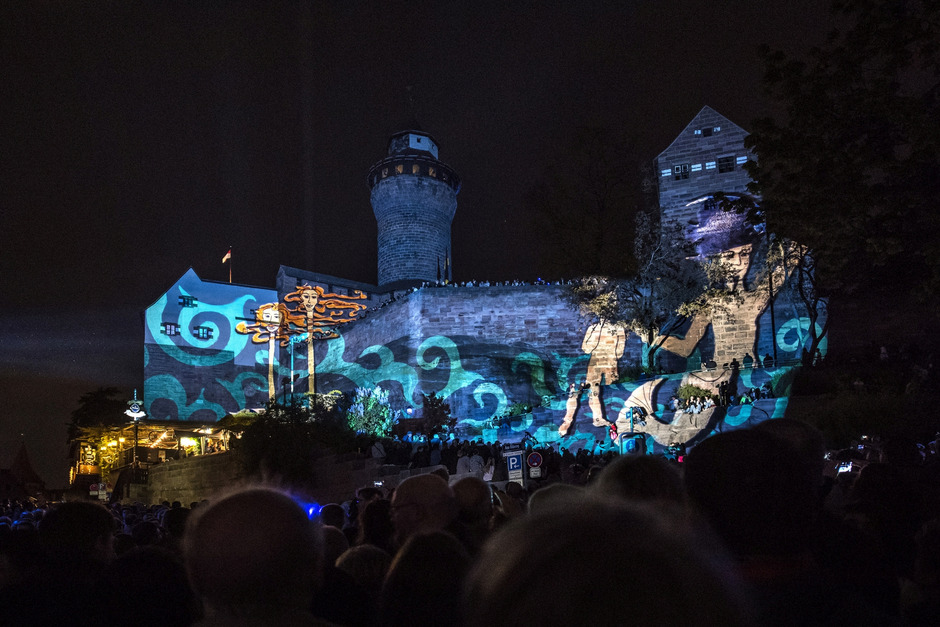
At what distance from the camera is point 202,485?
26109 mm

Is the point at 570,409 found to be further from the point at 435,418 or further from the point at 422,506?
the point at 422,506

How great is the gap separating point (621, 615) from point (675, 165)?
3113 centimetres

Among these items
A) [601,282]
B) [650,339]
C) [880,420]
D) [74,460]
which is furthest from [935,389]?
[74,460]

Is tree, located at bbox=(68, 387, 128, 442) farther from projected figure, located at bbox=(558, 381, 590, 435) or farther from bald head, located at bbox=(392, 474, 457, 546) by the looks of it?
bald head, located at bbox=(392, 474, 457, 546)

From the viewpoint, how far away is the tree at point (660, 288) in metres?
27.2


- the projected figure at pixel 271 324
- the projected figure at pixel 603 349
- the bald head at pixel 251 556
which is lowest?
the bald head at pixel 251 556

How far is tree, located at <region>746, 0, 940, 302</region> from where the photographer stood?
31.7ft

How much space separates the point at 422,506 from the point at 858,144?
9544mm

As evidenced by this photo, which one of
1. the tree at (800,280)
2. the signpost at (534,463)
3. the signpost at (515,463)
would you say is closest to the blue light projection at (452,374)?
the tree at (800,280)

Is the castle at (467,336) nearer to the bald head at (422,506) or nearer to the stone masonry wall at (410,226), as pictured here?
the stone masonry wall at (410,226)

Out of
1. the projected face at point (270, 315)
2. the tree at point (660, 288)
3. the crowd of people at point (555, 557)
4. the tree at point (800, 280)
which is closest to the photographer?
the crowd of people at point (555, 557)

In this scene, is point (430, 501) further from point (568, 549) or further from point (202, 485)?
point (202, 485)

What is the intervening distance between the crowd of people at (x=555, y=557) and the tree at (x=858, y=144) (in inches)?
272

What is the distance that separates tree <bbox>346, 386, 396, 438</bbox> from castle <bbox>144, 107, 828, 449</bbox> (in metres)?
1.94
